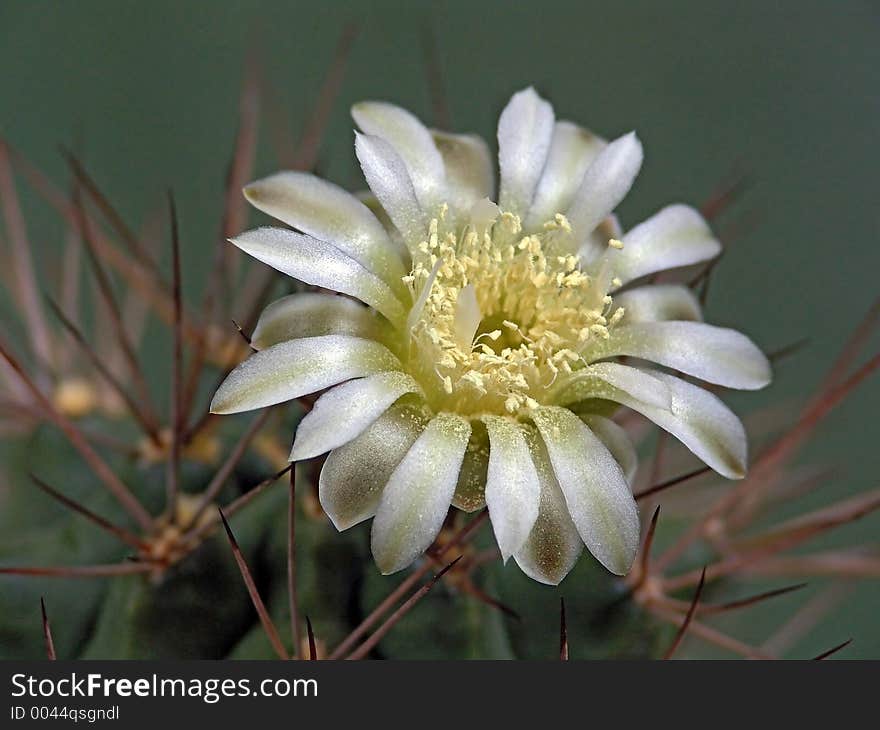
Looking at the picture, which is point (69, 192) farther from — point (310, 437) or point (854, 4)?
point (854, 4)

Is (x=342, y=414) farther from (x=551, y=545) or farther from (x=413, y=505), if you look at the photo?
(x=551, y=545)

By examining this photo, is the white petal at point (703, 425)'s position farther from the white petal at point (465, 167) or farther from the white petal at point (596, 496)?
the white petal at point (465, 167)

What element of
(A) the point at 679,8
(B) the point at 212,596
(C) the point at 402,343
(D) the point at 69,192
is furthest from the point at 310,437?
(A) the point at 679,8

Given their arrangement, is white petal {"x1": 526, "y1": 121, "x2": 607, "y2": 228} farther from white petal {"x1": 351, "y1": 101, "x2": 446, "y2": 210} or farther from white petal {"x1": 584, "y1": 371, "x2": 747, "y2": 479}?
white petal {"x1": 584, "y1": 371, "x2": 747, "y2": 479}

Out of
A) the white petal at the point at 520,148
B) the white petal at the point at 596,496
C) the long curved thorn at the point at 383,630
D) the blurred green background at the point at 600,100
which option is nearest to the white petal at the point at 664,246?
the white petal at the point at 520,148

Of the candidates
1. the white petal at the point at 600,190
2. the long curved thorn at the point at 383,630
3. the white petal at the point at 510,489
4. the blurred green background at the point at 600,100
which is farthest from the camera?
the blurred green background at the point at 600,100

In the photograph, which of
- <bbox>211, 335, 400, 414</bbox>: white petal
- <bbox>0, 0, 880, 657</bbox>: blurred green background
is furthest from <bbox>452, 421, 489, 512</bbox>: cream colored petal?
<bbox>0, 0, 880, 657</bbox>: blurred green background
